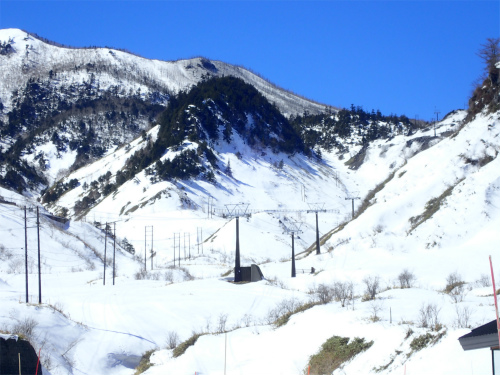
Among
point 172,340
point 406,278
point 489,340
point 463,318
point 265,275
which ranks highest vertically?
point 489,340

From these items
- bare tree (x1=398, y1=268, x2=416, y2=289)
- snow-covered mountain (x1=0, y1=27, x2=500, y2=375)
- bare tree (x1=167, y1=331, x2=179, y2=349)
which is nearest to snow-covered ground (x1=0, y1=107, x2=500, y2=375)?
snow-covered mountain (x1=0, y1=27, x2=500, y2=375)

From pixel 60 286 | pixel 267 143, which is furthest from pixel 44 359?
pixel 267 143

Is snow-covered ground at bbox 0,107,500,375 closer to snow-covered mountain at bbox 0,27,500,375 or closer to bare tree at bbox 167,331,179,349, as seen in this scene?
snow-covered mountain at bbox 0,27,500,375

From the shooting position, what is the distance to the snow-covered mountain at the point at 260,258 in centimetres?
2225

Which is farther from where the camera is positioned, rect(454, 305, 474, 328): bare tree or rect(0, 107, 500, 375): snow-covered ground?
rect(0, 107, 500, 375): snow-covered ground

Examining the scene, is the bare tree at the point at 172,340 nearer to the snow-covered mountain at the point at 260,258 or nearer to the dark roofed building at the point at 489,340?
the snow-covered mountain at the point at 260,258

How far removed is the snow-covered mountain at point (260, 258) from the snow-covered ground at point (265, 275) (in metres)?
0.13

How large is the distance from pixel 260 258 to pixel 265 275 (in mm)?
26787

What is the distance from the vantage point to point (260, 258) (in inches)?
3575

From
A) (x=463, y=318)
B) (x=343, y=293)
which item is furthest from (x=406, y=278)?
(x=463, y=318)

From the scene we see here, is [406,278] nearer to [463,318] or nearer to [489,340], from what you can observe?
[463,318]

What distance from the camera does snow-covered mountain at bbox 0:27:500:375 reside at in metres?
22.2

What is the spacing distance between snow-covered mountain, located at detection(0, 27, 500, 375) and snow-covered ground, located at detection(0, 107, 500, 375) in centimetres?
13

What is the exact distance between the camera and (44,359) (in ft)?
76.6
